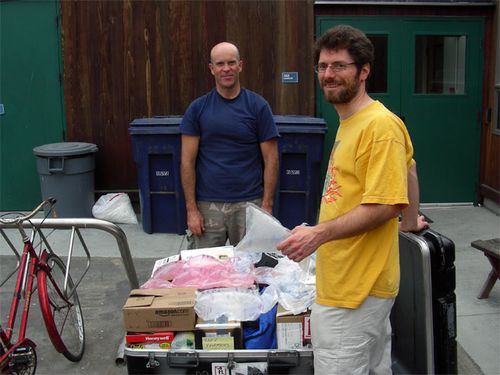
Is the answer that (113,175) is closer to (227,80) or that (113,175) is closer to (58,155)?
(58,155)

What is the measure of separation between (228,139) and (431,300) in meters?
1.71

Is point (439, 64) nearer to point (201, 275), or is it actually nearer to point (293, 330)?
point (201, 275)

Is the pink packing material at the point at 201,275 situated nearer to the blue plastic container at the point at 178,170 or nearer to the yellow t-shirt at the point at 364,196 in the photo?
the yellow t-shirt at the point at 364,196

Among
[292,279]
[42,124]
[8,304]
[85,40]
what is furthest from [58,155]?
[292,279]

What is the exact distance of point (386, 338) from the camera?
8.75 ft

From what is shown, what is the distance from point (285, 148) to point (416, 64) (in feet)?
7.29

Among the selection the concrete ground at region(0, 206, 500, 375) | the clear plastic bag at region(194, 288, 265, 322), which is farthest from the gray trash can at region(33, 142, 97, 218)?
the clear plastic bag at region(194, 288, 265, 322)

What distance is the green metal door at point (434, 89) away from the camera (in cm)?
735

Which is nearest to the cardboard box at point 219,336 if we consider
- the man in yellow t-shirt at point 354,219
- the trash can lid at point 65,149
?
the man in yellow t-shirt at point 354,219

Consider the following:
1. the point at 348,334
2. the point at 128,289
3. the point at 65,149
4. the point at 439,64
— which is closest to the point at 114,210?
the point at 65,149

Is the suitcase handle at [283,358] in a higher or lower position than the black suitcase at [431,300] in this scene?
lower

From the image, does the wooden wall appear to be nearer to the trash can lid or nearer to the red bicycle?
the trash can lid

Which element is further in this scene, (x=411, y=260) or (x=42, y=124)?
(x=42, y=124)

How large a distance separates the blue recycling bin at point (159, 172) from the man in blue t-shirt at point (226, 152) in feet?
7.80
